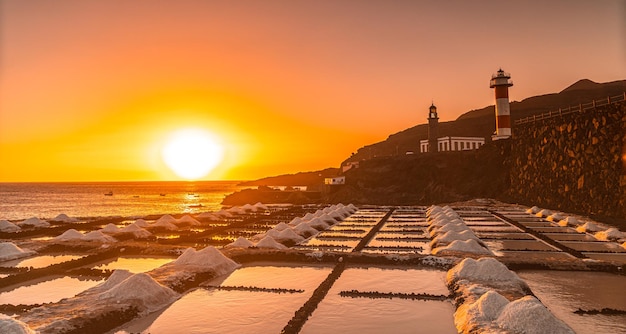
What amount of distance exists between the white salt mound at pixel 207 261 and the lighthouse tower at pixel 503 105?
137ft

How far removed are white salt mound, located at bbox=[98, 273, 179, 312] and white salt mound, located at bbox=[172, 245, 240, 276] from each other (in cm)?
197

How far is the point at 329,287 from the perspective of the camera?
8.79 meters

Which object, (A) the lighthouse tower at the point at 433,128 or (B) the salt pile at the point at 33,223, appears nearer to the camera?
(B) the salt pile at the point at 33,223

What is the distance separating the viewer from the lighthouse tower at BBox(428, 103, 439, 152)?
55.5 metres

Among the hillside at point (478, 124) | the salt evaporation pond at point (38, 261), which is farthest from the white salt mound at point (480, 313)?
the hillside at point (478, 124)

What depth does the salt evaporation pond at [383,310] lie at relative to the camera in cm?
650

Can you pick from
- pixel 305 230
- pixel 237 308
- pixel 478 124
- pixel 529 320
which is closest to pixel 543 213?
pixel 305 230

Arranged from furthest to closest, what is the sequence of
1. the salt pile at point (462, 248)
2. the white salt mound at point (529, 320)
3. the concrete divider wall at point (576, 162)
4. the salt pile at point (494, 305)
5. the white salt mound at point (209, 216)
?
the white salt mound at point (209, 216) < the concrete divider wall at point (576, 162) < the salt pile at point (462, 248) < the salt pile at point (494, 305) < the white salt mound at point (529, 320)

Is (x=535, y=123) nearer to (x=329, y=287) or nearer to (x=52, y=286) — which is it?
(x=329, y=287)

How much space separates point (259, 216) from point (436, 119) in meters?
38.6

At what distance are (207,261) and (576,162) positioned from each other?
23.5 m

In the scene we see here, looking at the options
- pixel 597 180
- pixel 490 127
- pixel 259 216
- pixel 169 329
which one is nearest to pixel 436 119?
pixel 597 180

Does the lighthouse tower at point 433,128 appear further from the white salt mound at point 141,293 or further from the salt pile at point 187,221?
the white salt mound at point 141,293

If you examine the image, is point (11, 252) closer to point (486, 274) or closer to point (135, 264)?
point (135, 264)
